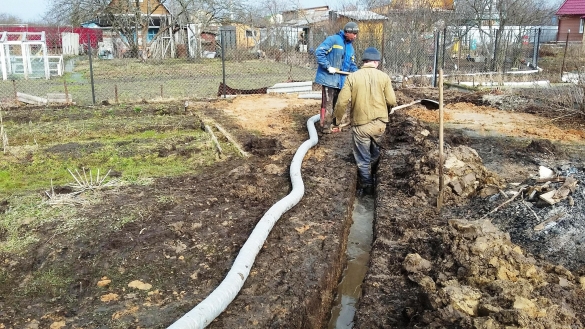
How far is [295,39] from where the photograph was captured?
2406 centimetres

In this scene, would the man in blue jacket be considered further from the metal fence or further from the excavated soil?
the metal fence

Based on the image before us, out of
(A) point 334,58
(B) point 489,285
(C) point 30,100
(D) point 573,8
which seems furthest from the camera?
(D) point 573,8

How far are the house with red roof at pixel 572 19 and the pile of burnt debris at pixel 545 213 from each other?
34.6m

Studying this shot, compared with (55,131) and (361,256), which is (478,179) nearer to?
(361,256)

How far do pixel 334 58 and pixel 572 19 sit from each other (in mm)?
34061

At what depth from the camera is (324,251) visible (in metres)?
4.29

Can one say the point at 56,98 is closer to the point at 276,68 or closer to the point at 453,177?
the point at 453,177

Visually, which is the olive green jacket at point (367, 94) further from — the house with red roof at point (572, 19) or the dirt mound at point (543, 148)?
the house with red roof at point (572, 19)

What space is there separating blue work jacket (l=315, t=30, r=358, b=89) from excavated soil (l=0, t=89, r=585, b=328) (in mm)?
1870

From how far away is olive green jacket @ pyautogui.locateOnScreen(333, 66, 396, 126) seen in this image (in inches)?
239

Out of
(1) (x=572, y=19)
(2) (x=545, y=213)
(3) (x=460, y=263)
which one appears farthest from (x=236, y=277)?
(1) (x=572, y=19)

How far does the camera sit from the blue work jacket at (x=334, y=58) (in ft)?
26.7

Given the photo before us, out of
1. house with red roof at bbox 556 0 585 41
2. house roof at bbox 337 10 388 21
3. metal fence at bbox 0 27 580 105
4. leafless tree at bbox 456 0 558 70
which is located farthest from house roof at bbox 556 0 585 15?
house roof at bbox 337 10 388 21

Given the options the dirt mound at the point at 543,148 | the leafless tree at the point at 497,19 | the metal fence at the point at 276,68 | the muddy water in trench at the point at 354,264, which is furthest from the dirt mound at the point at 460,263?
the leafless tree at the point at 497,19
